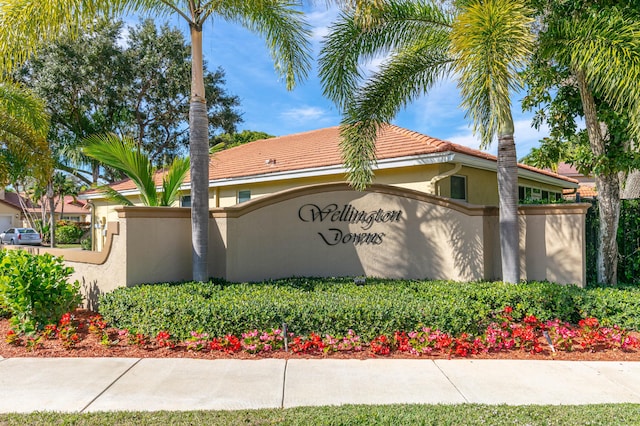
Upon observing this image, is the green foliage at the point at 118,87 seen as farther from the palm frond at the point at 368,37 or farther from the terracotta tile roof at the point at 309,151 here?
the palm frond at the point at 368,37

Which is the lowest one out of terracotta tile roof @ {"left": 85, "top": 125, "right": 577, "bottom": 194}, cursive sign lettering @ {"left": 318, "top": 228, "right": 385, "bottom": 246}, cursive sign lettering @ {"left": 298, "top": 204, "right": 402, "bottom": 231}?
cursive sign lettering @ {"left": 318, "top": 228, "right": 385, "bottom": 246}

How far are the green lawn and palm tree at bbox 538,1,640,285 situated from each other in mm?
5132

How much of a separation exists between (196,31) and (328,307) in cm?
589

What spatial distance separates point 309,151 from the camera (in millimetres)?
14828

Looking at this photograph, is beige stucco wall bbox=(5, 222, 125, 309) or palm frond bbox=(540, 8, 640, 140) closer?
palm frond bbox=(540, 8, 640, 140)

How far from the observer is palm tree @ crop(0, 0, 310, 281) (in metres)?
7.21

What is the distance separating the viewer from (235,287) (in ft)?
26.9

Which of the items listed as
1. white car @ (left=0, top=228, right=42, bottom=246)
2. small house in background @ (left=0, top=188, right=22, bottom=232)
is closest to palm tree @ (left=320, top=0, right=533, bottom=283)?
white car @ (left=0, top=228, right=42, bottom=246)

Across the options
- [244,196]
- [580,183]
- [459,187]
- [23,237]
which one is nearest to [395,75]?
[459,187]

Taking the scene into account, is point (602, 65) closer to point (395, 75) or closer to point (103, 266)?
point (395, 75)

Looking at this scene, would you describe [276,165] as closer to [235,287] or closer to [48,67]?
[235,287]

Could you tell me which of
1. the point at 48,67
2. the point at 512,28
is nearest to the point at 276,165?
the point at 512,28

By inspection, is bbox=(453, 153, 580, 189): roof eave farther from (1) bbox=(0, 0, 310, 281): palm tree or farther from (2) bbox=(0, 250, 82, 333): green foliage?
(2) bbox=(0, 250, 82, 333): green foliage

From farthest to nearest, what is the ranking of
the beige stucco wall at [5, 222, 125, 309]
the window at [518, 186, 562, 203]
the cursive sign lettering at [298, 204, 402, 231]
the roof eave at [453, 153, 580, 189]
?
the window at [518, 186, 562, 203], the roof eave at [453, 153, 580, 189], the cursive sign lettering at [298, 204, 402, 231], the beige stucco wall at [5, 222, 125, 309]
